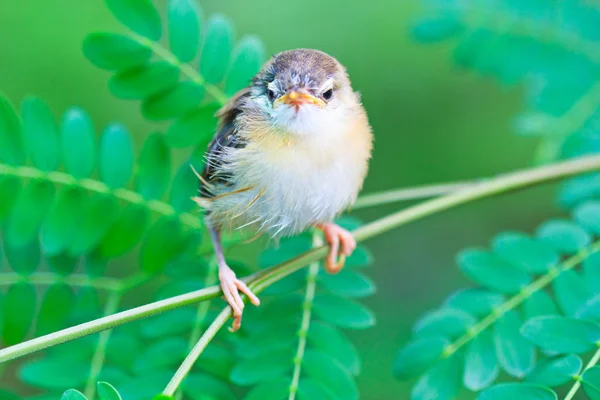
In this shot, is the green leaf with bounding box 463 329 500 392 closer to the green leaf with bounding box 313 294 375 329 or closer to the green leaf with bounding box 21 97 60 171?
the green leaf with bounding box 313 294 375 329

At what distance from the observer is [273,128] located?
202 centimetres

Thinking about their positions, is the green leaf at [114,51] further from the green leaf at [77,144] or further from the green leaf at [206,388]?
the green leaf at [206,388]

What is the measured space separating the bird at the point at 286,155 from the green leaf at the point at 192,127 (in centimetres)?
21

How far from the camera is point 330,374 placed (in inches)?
80.0

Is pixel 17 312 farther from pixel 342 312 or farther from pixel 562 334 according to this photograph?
pixel 562 334

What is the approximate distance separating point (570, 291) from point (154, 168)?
1488 millimetres

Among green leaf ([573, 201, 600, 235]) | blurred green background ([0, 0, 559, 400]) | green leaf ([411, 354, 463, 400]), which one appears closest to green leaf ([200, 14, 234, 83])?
green leaf ([411, 354, 463, 400])

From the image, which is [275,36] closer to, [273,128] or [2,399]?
[273,128]

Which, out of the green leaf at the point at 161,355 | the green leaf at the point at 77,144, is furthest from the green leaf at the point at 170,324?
the green leaf at the point at 77,144

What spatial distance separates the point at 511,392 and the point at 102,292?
1.47 metres

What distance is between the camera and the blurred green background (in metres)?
4.45

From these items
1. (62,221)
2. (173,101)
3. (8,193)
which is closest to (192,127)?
(173,101)

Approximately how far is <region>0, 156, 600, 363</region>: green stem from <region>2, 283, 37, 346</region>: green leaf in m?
0.84

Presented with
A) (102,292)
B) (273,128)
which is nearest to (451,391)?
(273,128)
